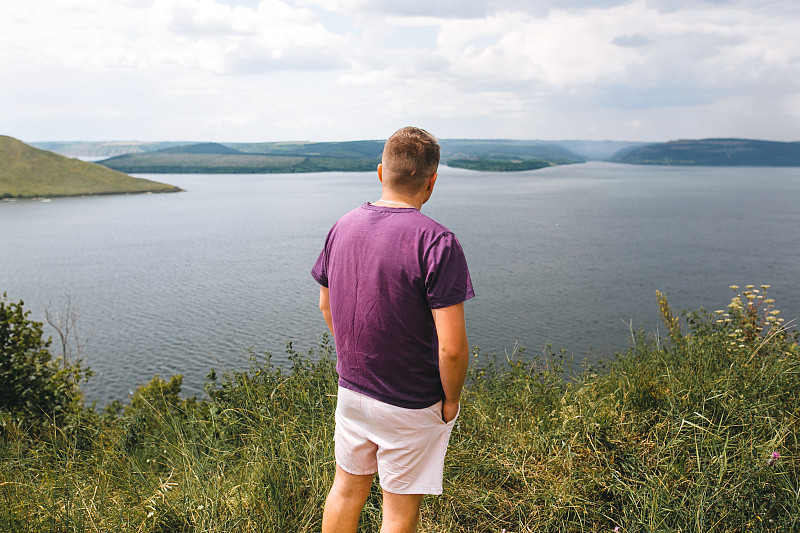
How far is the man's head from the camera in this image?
90.2 inches

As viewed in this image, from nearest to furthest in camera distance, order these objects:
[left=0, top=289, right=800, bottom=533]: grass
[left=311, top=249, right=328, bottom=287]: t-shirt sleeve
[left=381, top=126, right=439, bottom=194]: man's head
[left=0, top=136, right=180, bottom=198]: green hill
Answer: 1. [left=381, top=126, right=439, bottom=194]: man's head
2. [left=311, top=249, right=328, bottom=287]: t-shirt sleeve
3. [left=0, top=289, right=800, bottom=533]: grass
4. [left=0, top=136, right=180, bottom=198]: green hill

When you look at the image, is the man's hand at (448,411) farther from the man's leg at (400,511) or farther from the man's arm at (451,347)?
the man's leg at (400,511)

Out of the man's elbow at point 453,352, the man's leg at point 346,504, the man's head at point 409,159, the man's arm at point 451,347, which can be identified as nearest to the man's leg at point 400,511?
the man's leg at point 346,504

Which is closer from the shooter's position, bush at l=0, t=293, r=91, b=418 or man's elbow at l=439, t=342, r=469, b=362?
man's elbow at l=439, t=342, r=469, b=362

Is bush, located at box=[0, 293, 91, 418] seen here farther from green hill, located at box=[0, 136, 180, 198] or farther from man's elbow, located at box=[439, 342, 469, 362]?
green hill, located at box=[0, 136, 180, 198]

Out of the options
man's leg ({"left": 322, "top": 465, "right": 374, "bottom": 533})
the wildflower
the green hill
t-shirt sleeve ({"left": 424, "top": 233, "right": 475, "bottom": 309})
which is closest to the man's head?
t-shirt sleeve ({"left": 424, "top": 233, "right": 475, "bottom": 309})

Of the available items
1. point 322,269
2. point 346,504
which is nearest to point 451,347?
point 322,269

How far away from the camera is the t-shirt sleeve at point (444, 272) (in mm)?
2109

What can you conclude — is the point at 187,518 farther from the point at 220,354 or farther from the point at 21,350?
the point at 220,354

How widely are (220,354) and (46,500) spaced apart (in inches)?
675

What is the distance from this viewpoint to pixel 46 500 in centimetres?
316

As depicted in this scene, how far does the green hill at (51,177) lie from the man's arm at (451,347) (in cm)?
12194

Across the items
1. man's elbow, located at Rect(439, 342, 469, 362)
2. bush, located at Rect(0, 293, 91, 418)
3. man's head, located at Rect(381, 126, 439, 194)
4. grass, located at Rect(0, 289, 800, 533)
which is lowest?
bush, located at Rect(0, 293, 91, 418)

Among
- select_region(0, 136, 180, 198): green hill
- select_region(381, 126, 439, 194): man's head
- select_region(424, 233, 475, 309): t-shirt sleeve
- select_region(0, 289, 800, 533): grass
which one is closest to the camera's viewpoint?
select_region(424, 233, 475, 309): t-shirt sleeve
